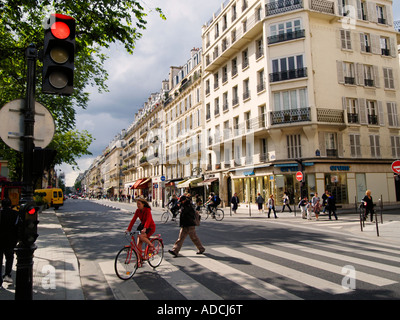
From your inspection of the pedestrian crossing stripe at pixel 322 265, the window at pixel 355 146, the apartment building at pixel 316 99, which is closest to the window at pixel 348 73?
the apartment building at pixel 316 99

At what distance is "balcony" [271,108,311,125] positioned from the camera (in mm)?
22420

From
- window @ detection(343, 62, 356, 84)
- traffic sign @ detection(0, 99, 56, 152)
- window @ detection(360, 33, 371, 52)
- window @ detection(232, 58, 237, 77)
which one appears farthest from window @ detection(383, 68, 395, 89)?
traffic sign @ detection(0, 99, 56, 152)

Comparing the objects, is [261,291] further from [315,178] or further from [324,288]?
[315,178]

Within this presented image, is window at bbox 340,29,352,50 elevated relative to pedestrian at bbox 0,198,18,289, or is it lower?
elevated

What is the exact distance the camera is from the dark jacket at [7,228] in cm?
497

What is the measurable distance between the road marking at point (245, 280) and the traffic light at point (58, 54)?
3927 mm

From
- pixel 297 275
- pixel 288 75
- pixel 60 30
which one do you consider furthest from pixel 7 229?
pixel 288 75

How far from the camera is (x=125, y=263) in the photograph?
5.47 m

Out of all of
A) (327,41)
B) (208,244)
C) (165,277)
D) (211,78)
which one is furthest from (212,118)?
(165,277)

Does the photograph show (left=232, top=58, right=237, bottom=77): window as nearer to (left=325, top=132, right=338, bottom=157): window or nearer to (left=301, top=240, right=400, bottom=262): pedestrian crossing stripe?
(left=325, top=132, right=338, bottom=157): window

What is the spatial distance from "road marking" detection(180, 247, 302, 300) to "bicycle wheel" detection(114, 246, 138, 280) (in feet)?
4.89

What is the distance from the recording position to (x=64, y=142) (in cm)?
2761

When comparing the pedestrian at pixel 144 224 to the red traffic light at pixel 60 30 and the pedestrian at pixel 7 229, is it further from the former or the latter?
the red traffic light at pixel 60 30

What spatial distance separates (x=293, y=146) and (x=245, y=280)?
19.7 meters
